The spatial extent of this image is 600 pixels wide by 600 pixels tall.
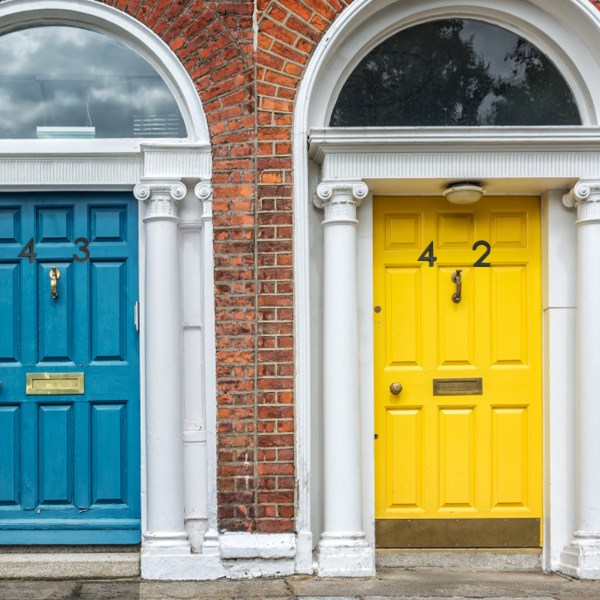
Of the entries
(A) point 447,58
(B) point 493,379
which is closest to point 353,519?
(B) point 493,379

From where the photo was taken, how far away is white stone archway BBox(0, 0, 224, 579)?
5.34 m

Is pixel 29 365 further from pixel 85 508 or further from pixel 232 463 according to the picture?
pixel 232 463

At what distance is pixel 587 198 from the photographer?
5434 mm

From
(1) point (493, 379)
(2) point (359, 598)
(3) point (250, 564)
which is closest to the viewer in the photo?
(2) point (359, 598)

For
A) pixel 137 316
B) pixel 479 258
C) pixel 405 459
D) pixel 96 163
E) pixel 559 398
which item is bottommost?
pixel 405 459

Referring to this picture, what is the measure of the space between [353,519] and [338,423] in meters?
0.56

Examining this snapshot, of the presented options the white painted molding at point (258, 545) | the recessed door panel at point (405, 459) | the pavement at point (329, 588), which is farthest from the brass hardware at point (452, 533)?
the white painted molding at point (258, 545)

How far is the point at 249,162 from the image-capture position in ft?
17.6

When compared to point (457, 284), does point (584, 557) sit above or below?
below

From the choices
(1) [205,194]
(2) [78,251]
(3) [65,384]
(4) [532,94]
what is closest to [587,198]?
(4) [532,94]

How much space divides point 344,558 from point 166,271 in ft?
6.38

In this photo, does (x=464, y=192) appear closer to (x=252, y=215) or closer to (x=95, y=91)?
(x=252, y=215)

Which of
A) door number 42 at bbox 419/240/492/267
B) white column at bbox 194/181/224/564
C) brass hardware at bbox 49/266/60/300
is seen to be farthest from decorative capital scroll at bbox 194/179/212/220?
door number 42 at bbox 419/240/492/267

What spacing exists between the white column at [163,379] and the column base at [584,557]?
225 cm
